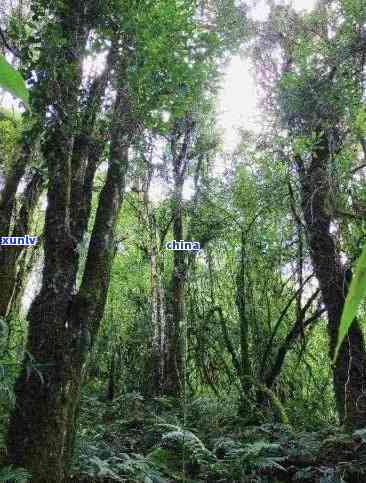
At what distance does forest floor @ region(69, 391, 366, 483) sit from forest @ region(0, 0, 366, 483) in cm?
3

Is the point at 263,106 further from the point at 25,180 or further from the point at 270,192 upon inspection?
the point at 25,180

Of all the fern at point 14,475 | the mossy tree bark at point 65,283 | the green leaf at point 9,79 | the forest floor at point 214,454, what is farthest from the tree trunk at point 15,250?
the green leaf at point 9,79

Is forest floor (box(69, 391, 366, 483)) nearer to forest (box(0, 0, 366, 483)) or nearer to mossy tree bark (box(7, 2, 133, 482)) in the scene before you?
forest (box(0, 0, 366, 483))

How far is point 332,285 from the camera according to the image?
635cm

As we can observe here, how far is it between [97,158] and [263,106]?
406 cm

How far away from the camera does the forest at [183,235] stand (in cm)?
374

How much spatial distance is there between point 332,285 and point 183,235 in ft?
17.3

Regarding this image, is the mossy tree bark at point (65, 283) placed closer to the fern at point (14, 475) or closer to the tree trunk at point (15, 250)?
the fern at point (14, 475)

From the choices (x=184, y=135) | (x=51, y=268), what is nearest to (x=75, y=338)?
(x=51, y=268)

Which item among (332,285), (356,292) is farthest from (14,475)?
(332,285)

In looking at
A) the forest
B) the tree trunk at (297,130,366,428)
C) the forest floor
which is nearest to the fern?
the forest

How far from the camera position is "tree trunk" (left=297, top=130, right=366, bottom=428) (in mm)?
5742

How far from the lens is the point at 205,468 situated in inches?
190

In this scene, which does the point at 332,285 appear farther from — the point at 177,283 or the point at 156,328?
the point at 177,283
